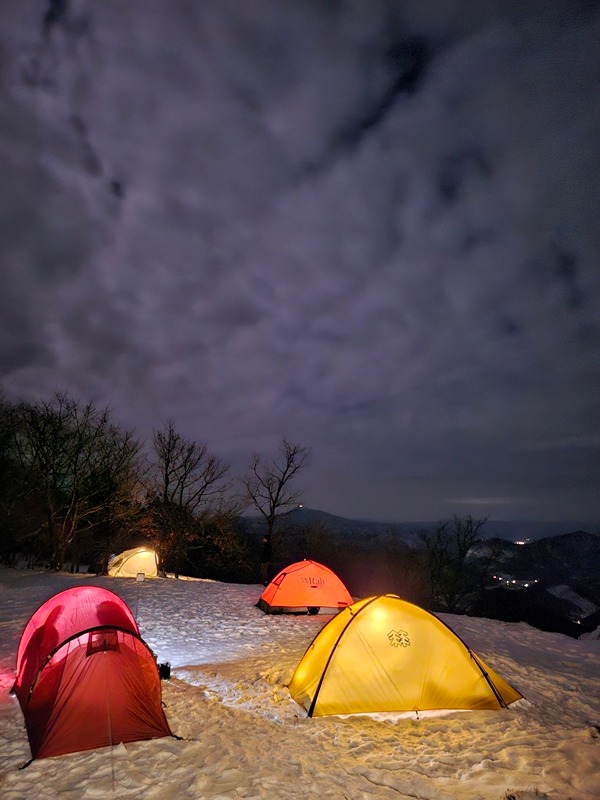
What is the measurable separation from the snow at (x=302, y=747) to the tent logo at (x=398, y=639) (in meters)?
1.01

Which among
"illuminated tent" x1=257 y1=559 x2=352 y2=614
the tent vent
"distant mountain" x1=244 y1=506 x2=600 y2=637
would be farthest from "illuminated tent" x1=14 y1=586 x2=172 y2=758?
"distant mountain" x1=244 y1=506 x2=600 y2=637

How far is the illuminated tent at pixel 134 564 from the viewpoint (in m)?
21.3

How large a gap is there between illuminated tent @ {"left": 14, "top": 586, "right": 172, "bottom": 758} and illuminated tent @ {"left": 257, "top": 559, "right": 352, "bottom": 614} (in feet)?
24.7

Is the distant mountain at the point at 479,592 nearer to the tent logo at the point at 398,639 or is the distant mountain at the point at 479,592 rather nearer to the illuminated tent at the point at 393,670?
the illuminated tent at the point at 393,670

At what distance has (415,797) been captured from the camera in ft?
15.0

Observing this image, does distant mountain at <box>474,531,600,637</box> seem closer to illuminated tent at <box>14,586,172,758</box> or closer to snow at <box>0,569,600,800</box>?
snow at <box>0,569,600,800</box>

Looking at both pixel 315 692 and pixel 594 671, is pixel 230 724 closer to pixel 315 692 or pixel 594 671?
pixel 315 692

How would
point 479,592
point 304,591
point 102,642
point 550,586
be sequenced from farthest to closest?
1. point 550,586
2. point 479,592
3. point 304,591
4. point 102,642

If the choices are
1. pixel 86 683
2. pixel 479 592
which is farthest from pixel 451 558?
pixel 86 683

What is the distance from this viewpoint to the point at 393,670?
23.3 feet

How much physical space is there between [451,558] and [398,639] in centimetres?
3714

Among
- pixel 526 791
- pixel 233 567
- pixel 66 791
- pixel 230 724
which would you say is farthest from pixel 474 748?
pixel 233 567

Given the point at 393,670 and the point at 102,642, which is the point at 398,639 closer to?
the point at 393,670

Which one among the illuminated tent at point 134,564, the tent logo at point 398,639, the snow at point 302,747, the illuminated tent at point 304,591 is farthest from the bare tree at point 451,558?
the tent logo at point 398,639
